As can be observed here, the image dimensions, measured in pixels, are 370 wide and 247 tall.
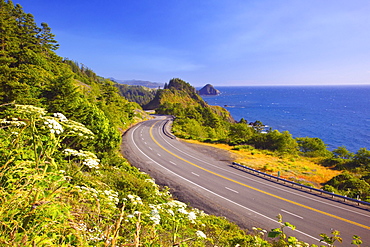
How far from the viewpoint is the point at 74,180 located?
15.2 ft

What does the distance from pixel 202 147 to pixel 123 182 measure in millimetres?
24297

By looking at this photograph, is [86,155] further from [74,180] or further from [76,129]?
[74,180]

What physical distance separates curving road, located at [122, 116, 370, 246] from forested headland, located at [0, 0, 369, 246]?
6.43 ft

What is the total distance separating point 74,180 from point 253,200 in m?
14.5

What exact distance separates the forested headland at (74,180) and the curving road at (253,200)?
6.43ft

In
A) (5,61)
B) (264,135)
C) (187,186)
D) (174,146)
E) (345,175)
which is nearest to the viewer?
(5,61)

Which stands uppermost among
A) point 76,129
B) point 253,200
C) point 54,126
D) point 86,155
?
point 54,126

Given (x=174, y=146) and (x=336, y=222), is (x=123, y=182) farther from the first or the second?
(x=174, y=146)

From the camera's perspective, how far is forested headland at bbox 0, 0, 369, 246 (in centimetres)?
183

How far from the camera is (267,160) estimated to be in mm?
27672

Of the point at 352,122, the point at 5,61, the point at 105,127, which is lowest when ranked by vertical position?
the point at 352,122

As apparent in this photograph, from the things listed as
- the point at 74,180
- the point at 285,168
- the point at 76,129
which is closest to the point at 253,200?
the point at 285,168

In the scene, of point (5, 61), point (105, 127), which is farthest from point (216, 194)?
point (5, 61)

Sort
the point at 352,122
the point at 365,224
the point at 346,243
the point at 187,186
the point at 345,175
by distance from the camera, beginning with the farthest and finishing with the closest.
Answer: the point at 352,122, the point at 345,175, the point at 187,186, the point at 365,224, the point at 346,243
